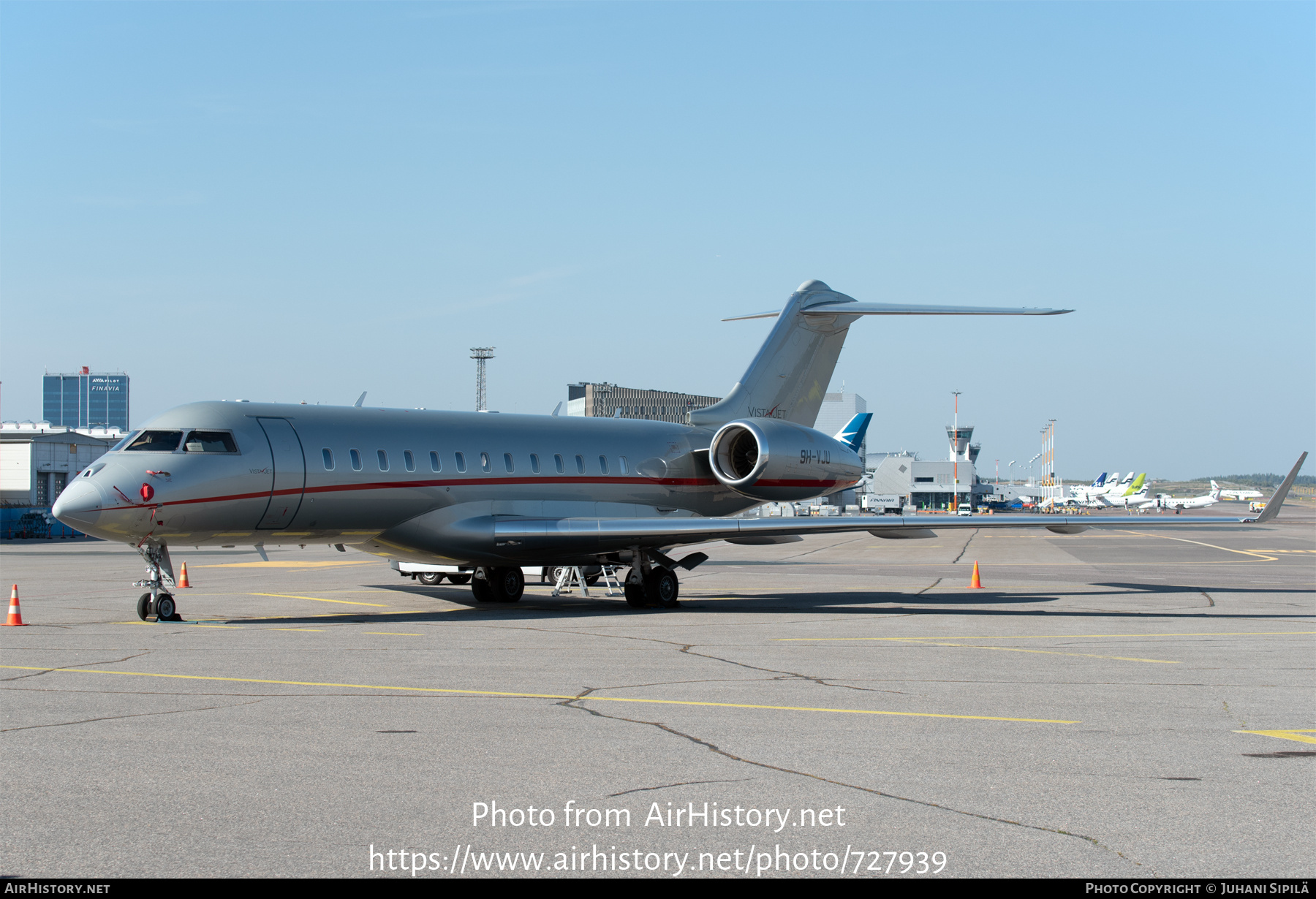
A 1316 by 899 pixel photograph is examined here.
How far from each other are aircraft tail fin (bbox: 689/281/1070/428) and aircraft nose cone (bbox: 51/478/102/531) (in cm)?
1288

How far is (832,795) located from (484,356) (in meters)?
84.4

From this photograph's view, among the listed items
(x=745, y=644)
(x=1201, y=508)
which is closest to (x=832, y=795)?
(x=745, y=644)

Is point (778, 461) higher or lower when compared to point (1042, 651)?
higher

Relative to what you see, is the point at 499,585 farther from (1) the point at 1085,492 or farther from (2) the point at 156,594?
(1) the point at 1085,492

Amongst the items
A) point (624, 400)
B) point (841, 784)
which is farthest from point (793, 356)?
point (624, 400)

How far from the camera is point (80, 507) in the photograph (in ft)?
56.4

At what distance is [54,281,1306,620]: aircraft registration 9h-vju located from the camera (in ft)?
59.3

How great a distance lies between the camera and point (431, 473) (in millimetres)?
20531

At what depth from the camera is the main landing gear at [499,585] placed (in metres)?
23.1

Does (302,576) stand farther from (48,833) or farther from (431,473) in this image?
(48,833)

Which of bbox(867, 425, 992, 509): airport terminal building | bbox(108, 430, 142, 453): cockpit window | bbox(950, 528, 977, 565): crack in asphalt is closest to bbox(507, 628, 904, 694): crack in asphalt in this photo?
bbox(108, 430, 142, 453): cockpit window

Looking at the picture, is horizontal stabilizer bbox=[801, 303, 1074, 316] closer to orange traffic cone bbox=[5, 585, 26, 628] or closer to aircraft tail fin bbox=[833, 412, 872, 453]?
aircraft tail fin bbox=[833, 412, 872, 453]

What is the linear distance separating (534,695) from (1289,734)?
604cm

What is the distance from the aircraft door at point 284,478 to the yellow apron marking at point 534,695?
6.26 meters
